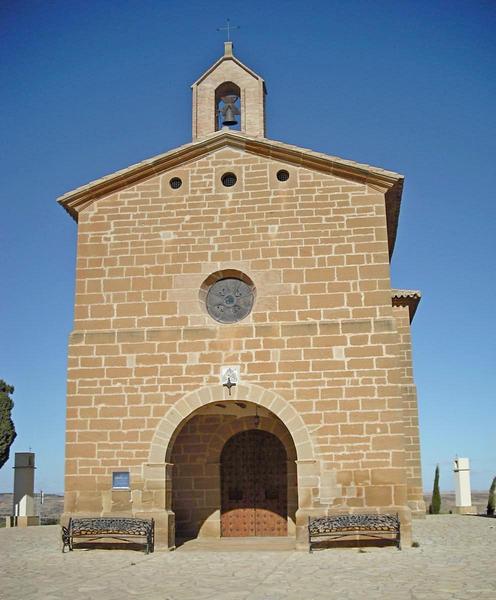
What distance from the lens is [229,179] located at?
44.3 ft

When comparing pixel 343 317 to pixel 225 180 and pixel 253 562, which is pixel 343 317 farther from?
pixel 253 562

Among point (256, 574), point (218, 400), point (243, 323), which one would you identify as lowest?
point (256, 574)

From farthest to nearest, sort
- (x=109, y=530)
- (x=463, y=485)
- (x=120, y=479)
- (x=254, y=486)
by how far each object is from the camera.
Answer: (x=463, y=485)
(x=254, y=486)
(x=120, y=479)
(x=109, y=530)

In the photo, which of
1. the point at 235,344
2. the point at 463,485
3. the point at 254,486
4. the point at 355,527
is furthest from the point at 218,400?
the point at 463,485

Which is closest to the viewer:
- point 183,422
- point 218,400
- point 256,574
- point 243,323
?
point 256,574

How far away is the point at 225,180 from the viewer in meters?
13.5

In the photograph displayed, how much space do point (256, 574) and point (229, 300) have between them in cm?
514

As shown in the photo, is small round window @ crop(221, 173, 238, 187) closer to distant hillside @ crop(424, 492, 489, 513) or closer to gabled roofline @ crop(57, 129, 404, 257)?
gabled roofline @ crop(57, 129, 404, 257)

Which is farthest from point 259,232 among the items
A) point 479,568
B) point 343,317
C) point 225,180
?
point 479,568

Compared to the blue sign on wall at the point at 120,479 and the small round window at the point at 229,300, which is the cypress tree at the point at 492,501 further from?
the blue sign on wall at the point at 120,479

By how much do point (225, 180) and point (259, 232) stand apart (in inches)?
50.1

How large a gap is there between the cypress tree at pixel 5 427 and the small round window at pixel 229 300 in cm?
842

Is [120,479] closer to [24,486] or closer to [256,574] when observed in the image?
[256,574]

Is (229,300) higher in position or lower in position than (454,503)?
higher
